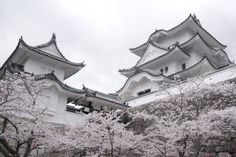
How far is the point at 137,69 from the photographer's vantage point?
18672 mm

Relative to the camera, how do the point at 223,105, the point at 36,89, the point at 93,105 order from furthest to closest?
the point at 93,105, the point at 36,89, the point at 223,105

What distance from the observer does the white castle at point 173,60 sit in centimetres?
1692

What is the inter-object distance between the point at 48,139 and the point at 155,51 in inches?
517

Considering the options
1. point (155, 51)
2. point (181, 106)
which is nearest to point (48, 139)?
point (181, 106)

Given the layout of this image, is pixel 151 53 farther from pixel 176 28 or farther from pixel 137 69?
pixel 176 28

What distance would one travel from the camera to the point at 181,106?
9242 mm

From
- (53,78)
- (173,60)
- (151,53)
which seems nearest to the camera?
(53,78)

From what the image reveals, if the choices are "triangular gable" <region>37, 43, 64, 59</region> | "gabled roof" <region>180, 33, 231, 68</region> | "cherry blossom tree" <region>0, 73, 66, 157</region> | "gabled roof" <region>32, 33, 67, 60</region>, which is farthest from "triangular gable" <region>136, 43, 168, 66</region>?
"cherry blossom tree" <region>0, 73, 66, 157</region>

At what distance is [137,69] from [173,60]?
2926 mm

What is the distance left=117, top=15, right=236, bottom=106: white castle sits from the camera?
16922 mm

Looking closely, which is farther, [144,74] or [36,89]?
[144,74]

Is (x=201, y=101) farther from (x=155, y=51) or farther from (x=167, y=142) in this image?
(x=155, y=51)

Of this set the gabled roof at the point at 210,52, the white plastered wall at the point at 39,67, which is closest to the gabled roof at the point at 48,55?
the white plastered wall at the point at 39,67

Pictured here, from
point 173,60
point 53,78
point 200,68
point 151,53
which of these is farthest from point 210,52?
point 53,78
